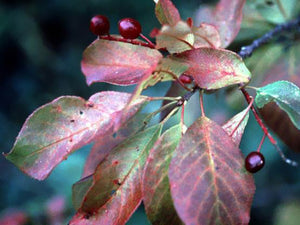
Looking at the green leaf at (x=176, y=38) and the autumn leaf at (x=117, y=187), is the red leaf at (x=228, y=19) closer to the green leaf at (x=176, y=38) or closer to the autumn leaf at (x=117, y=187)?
the green leaf at (x=176, y=38)

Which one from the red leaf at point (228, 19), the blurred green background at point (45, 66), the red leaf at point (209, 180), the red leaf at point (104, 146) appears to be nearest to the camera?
the red leaf at point (209, 180)

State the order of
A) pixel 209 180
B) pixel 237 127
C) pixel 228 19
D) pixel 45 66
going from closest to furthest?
pixel 209 180 < pixel 237 127 < pixel 228 19 < pixel 45 66

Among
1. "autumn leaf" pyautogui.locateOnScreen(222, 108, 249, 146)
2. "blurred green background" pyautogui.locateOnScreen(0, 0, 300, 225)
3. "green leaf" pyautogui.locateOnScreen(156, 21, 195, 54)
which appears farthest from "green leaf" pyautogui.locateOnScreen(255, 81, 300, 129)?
"blurred green background" pyautogui.locateOnScreen(0, 0, 300, 225)

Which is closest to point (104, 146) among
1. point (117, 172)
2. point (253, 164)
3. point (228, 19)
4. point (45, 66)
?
point (117, 172)

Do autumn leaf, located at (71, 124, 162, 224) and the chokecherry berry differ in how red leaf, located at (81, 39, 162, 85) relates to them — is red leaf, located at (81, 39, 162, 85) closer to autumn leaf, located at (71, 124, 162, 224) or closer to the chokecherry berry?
autumn leaf, located at (71, 124, 162, 224)

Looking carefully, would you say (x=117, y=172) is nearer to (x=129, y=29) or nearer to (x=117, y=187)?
(x=117, y=187)

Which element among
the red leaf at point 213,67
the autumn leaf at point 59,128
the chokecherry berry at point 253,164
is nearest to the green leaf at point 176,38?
the red leaf at point 213,67

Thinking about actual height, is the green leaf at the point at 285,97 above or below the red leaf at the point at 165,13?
below
